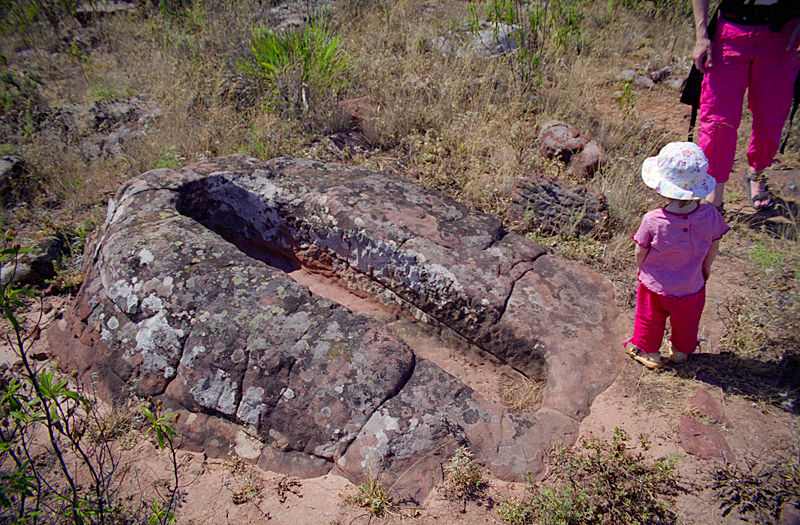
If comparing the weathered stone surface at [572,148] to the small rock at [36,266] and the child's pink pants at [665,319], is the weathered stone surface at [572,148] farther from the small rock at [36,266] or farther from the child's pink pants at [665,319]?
the small rock at [36,266]

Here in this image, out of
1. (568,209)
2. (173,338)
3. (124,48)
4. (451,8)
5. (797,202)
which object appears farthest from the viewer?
(451,8)

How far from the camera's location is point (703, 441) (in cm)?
226

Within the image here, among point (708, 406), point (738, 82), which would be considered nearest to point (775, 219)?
point (738, 82)

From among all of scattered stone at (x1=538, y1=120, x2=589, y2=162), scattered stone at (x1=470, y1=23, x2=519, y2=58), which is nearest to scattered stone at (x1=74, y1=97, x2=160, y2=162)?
scattered stone at (x1=470, y1=23, x2=519, y2=58)

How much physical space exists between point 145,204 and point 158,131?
236 cm

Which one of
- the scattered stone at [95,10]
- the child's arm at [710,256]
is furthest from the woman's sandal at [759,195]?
the scattered stone at [95,10]

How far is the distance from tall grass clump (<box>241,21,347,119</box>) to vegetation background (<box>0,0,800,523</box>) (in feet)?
0.07

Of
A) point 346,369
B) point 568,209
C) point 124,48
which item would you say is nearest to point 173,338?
point 346,369

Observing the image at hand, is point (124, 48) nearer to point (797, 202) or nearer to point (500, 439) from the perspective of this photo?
point (500, 439)

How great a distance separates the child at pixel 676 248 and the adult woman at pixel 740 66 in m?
1.32

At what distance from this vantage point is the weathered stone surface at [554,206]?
3768 millimetres

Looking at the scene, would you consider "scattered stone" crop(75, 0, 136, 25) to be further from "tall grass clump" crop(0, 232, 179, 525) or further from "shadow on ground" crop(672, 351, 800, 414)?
"shadow on ground" crop(672, 351, 800, 414)

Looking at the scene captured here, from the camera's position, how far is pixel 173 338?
249cm

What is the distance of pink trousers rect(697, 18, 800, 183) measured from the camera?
3.21 meters
